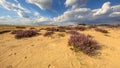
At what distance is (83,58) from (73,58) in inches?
19.5

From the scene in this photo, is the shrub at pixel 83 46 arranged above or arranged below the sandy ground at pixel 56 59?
above

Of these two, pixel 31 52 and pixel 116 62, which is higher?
pixel 31 52

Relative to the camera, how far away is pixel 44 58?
5.41 meters

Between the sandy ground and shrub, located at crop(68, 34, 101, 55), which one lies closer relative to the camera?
the sandy ground

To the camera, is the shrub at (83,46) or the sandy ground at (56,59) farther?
the shrub at (83,46)

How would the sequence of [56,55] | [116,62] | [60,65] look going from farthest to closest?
[56,55]
[116,62]
[60,65]

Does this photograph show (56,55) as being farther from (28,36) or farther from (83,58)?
(28,36)

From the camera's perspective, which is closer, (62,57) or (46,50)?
(62,57)

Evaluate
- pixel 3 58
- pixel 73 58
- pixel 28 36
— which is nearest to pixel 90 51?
pixel 73 58

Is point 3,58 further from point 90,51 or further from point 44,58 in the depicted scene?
point 90,51

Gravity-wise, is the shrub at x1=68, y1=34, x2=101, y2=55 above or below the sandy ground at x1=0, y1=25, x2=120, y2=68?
above

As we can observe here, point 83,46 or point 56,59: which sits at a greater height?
point 83,46

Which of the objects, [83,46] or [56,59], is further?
[83,46]

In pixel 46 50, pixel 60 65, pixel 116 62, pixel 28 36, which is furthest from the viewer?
pixel 28 36
